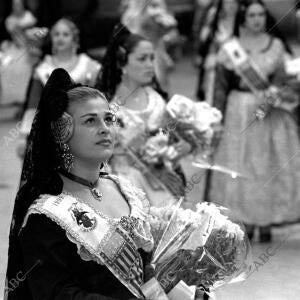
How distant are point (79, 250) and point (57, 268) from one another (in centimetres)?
11

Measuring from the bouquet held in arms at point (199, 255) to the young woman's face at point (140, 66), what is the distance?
231cm

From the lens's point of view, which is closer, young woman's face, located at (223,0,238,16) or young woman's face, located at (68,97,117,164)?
young woman's face, located at (68,97,117,164)

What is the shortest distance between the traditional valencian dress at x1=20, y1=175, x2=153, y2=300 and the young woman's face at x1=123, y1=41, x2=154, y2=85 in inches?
92.7

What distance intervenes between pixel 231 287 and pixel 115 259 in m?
1.73

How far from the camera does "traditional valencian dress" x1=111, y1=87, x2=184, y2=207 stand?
16.7 feet

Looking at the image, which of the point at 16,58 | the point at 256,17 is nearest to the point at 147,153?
the point at 256,17

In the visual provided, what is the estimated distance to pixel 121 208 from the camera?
3.04m

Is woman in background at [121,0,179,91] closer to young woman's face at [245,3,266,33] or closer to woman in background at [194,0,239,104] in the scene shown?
woman in background at [194,0,239,104]

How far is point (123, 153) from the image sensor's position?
5.16 m

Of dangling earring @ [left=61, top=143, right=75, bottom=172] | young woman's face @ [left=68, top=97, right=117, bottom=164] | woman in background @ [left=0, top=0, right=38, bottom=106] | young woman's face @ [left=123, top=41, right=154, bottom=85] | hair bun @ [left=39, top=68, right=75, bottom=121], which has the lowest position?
woman in background @ [left=0, top=0, right=38, bottom=106]

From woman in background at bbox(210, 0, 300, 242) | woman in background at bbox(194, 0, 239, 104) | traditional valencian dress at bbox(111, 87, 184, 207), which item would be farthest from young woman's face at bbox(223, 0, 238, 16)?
traditional valencian dress at bbox(111, 87, 184, 207)

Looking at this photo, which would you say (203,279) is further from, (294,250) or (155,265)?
(294,250)

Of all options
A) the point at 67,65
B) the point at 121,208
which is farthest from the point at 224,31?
the point at 121,208

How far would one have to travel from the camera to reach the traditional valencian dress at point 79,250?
8.93 ft
